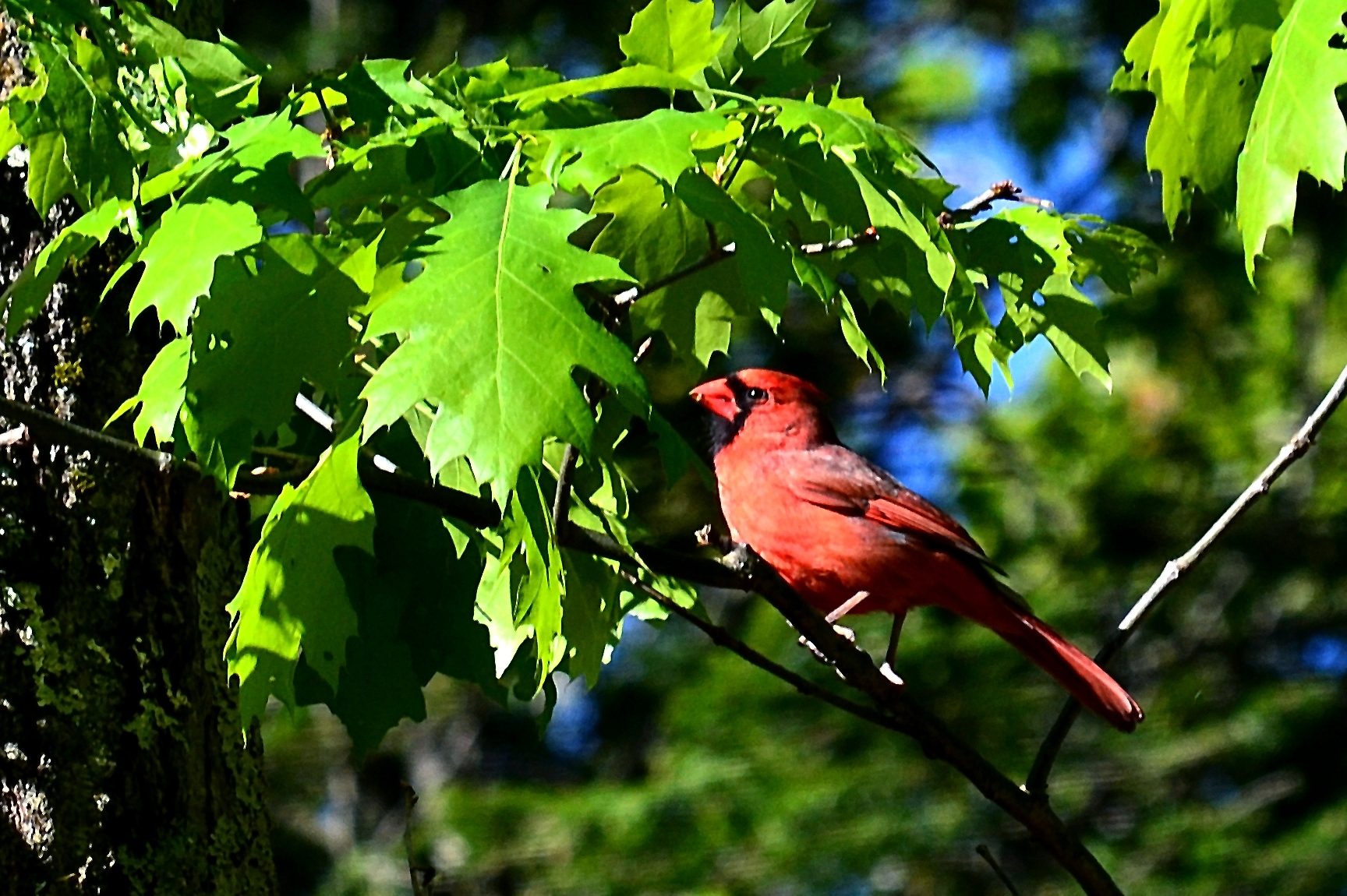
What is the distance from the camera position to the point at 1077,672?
3.14 metres

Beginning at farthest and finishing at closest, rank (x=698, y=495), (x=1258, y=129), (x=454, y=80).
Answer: (x=698, y=495), (x=1258, y=129), (x=454, y=80)

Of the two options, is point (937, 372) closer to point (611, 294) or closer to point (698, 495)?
point (698, 495)

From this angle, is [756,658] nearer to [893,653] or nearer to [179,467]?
[179,467]

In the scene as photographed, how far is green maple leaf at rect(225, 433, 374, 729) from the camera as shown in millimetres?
1910

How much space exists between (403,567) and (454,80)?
722mm

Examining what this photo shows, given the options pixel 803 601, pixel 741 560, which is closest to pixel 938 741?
pixel 803 601

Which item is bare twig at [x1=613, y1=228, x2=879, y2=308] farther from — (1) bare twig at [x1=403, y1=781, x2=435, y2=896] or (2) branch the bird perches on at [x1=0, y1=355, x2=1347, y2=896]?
(1) bare twig at [x1=403, y1=781, x2=435, y2=896]

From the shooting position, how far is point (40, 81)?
1740 mm

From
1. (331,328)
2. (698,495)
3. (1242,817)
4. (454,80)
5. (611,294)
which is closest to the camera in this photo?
(331,328)

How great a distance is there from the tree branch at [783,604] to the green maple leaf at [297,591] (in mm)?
51

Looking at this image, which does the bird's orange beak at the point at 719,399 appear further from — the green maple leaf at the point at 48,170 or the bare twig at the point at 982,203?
the green maple leaf at the point at 48,170

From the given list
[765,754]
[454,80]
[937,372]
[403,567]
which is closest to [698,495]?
[765,754]

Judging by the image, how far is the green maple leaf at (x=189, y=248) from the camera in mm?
1622

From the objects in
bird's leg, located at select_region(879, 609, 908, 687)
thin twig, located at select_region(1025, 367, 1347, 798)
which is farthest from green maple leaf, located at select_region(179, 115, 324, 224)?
thin twig, located at select_region(1025, 367, 1347, 798)
